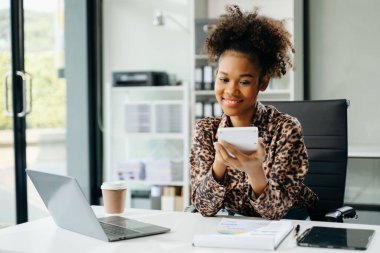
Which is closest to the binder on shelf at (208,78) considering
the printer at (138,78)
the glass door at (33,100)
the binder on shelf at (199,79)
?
the binder on shelf at (199,79)

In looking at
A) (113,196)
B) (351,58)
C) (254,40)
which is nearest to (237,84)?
(254,40)

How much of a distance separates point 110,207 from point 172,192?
220 centimetres

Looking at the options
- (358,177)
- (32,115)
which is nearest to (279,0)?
(358,177)

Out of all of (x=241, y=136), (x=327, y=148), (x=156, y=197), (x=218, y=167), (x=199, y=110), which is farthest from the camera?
(x=156, y=197)

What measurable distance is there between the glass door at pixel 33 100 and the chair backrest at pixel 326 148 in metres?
2.23

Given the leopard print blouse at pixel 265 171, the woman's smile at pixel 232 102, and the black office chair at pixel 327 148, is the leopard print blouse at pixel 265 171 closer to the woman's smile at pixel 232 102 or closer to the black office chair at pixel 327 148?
the woman's smile at pixel 232 102

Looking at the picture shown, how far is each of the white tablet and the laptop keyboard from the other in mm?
351

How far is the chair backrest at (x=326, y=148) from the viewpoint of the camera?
2.09 m

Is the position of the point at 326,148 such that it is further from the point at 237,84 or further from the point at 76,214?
the point at 76,214

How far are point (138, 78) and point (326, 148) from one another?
6.94 feet

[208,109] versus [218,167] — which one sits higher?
[208,109]

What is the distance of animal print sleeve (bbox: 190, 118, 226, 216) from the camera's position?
64.8 inches

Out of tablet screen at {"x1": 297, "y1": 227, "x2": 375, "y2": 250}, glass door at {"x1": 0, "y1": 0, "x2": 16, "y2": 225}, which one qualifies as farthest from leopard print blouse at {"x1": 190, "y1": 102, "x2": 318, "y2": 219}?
glass door at {"x1": 0, "y1": 0, "x2": 16, "y2": 225}

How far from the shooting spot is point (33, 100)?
415 cm
